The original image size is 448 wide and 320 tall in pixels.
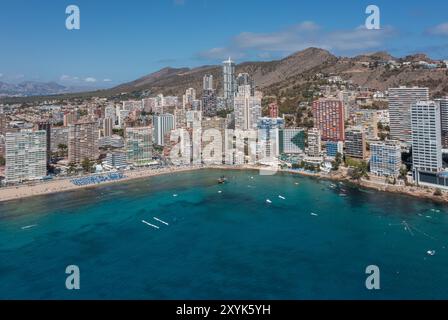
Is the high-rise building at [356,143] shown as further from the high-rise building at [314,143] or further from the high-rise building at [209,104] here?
the high-rise building at [209,104]

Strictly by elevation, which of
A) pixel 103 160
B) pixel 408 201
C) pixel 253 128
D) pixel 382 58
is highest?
pixel 382 58

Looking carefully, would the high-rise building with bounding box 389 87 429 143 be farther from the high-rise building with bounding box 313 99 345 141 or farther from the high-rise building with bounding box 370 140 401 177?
the high-rise building with bounding box 370 140 401 177

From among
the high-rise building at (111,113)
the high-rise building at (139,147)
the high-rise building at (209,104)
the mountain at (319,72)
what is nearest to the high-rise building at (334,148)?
the high-rise building at (139,147)

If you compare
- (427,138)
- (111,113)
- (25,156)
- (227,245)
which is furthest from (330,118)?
(111,113)

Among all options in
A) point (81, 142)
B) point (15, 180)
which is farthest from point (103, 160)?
point (15, 180)

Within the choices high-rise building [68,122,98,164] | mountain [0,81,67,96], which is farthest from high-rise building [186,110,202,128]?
mountain [0,81,67,96]

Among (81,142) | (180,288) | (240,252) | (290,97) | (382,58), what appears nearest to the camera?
(180,288)

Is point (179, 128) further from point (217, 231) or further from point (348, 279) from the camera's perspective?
point (348, 279)

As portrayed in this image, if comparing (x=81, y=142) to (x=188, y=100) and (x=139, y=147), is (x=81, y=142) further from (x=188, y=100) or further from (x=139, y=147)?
(x=188, y=100)
